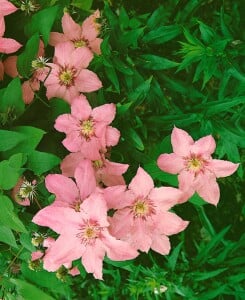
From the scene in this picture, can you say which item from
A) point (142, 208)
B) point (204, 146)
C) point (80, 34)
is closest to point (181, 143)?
point (204, 146)

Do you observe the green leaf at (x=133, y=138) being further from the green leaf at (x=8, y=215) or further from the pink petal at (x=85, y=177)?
the green leaf at (x=8, y=215)

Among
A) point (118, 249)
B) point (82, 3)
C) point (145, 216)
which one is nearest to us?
point (118, 249)

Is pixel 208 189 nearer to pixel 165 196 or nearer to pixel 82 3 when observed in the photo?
pixel 165 196

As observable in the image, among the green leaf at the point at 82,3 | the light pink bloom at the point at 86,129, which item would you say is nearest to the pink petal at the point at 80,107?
the light pink bloom at the point at 86,129

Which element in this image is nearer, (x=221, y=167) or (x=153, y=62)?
(x=221, y=167)

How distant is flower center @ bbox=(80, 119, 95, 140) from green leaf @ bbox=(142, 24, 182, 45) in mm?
308

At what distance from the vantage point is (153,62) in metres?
1.10

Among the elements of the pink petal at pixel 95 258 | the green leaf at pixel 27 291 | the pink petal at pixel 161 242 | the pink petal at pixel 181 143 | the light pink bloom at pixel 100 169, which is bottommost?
the green leaf at pixel 27 291

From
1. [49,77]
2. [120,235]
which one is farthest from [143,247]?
[49,77]

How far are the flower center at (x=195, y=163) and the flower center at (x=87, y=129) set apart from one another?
0.66 feet

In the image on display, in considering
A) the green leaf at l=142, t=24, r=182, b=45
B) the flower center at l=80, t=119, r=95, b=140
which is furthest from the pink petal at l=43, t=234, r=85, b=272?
the green leaf at l=142, t=24, r=182, b=45

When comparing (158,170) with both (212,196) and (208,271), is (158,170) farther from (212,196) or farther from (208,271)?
(208,271)

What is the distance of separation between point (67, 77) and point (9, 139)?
9.0 inches

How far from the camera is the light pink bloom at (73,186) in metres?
0.83
